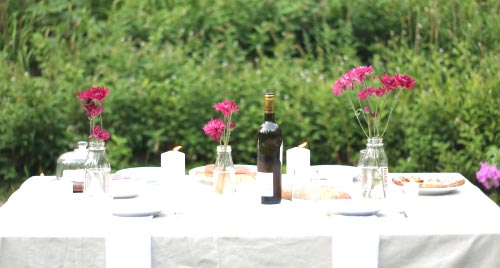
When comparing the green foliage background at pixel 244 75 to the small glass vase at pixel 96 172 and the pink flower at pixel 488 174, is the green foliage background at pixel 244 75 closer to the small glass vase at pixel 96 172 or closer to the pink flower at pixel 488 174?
the pink flower at pixel 488 174

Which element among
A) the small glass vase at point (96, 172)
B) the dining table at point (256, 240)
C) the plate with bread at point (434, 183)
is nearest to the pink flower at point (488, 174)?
the plate with bread at point (434, 183)

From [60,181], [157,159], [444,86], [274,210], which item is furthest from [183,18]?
[274,210]

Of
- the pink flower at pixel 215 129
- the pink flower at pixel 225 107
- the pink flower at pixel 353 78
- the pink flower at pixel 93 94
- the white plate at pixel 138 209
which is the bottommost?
the white plate at pixel 138 209

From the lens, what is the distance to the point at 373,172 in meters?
2.88

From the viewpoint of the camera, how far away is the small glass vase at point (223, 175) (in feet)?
9.53

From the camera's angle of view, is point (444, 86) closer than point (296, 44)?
Yes

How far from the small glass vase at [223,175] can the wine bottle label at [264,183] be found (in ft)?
0.32

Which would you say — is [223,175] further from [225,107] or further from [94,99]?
[94,99]

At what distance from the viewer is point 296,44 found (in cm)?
654

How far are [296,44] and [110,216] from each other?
157 inches

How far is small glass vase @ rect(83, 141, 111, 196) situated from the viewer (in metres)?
2.94

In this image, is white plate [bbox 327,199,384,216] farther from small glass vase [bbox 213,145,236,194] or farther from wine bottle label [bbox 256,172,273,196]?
small glass vase [bbox 213,145,236,194]

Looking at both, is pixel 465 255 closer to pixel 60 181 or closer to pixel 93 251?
pixel 93 251

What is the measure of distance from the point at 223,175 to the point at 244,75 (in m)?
2.84
